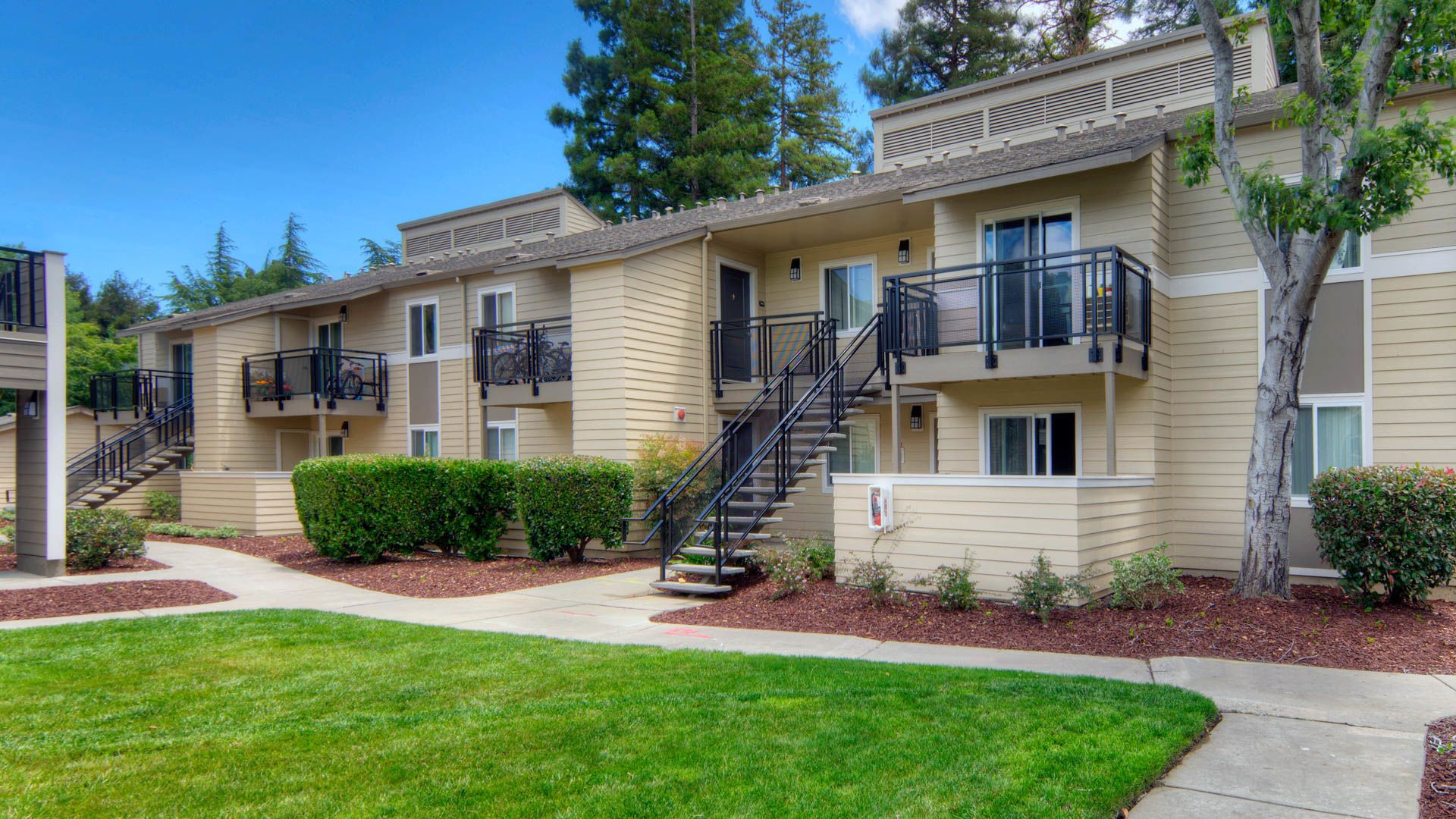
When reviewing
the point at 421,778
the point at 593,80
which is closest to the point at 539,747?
the point at 421,778

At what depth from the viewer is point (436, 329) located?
63.0 ft

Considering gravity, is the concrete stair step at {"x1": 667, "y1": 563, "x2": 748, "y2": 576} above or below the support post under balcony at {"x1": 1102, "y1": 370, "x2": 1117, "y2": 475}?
below

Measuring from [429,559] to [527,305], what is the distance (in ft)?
17.5

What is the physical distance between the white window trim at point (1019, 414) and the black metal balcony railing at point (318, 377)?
44.5 feet

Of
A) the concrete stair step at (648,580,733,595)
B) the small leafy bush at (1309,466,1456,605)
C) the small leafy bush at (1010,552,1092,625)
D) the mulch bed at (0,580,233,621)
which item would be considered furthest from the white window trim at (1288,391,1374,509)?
the mulch bed at (0,580,233,621)

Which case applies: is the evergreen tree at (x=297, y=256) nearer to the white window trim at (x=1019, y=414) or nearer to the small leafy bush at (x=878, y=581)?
the white window trim at (x=1019, y=414)

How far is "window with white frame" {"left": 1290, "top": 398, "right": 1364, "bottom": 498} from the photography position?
1066 centimetres

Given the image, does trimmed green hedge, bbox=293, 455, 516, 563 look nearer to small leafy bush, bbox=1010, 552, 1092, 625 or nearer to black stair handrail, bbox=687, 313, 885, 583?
black stair handrail, bbox=687, 313, 885, 583

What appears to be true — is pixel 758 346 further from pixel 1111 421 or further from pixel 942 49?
pixel 942 49

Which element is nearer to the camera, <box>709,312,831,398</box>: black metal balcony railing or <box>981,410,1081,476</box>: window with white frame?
<box>981,410,1081,476</box>: window with white frame

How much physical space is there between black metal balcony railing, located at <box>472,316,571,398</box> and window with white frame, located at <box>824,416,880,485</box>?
483cm

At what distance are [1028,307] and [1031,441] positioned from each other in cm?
215

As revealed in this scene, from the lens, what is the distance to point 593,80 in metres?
34.4

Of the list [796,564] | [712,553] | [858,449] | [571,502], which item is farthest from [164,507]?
[796,564]
